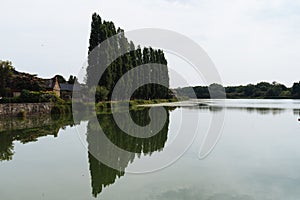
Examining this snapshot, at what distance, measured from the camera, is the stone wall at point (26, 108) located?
55.9 ft

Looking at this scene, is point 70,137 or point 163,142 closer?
point 163,142

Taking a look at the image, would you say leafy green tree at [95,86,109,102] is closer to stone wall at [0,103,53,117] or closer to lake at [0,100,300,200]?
stone wall at [0,103,53,117]

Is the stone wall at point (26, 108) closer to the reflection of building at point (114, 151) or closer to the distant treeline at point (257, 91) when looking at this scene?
the reflection of building at point (114, 151)

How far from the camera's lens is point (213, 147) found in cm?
824

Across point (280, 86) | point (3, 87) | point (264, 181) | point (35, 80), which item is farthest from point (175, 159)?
point (280, 86)

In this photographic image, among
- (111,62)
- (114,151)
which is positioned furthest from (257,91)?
(114,151)

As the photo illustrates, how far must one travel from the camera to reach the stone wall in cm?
1703

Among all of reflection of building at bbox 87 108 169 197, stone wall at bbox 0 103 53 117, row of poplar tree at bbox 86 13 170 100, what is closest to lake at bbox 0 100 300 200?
reflection of building at bbox 87 108 169 197

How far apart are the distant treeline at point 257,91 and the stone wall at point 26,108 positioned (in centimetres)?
4744

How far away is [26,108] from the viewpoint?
18516 mm

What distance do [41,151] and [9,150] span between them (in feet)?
3.05

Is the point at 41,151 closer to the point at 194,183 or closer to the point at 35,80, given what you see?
the point at 194,183

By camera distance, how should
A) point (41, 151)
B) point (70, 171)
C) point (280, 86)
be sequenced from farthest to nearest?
1. point (280, 86)
2. point (41, 151)
3. point (70, 171)

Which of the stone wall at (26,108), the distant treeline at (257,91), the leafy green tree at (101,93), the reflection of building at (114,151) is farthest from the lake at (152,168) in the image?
the distant treeline at (257,91)
